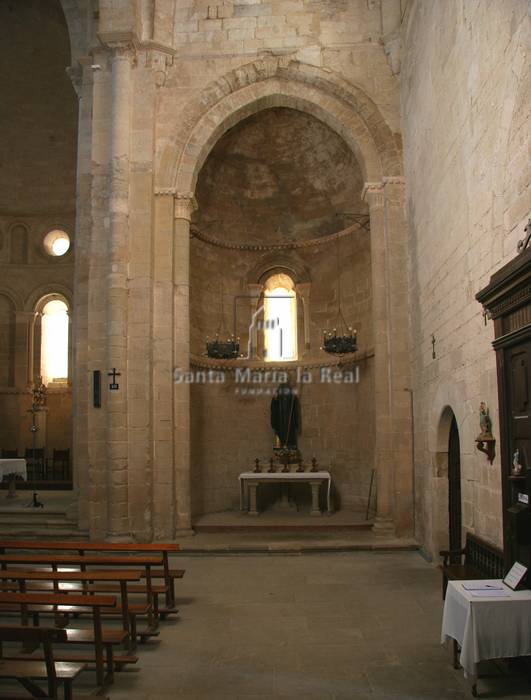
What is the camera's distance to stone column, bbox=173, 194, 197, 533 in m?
12.3

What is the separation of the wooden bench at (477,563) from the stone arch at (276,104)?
24.5 ft

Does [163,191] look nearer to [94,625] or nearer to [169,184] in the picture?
[169,184]

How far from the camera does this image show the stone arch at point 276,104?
1265 cm

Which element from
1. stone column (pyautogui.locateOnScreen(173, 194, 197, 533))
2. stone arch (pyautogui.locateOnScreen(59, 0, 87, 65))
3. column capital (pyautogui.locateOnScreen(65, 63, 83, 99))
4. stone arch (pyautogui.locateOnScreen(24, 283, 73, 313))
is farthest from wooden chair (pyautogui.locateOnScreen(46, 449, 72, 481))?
stone arch (pyautogui.locateOnScreen(59, 0, 87, 65))

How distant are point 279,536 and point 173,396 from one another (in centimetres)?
317

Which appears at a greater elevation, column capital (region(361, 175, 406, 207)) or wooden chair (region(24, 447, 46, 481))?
column capital (region(361, 175, 406, 207))

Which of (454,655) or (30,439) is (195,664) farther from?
(30,439)

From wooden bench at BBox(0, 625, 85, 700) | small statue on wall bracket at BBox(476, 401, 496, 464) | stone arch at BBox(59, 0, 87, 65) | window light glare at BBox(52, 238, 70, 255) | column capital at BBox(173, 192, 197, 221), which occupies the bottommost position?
wooden bench at BBox(0, 625, 85, 700)

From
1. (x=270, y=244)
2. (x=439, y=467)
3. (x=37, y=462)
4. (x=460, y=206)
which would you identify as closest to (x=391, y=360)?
(x=439, y=467)

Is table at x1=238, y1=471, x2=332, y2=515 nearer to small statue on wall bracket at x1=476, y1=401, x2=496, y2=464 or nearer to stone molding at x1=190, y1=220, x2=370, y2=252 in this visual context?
stone molding at x1=190, y1=220, x2=370, y2=252

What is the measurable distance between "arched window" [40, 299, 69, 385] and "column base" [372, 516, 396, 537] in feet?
39.7

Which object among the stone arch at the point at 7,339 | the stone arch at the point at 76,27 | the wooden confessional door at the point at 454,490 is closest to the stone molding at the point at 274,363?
the wooden confessional door at the point at 454,490

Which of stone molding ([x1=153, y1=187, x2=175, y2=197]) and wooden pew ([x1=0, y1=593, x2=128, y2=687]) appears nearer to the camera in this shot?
wooden pew ([x1=0, y1=593, x2=128, y2=687])

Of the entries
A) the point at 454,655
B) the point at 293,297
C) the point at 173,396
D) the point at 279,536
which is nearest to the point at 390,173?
the point at 293,297
